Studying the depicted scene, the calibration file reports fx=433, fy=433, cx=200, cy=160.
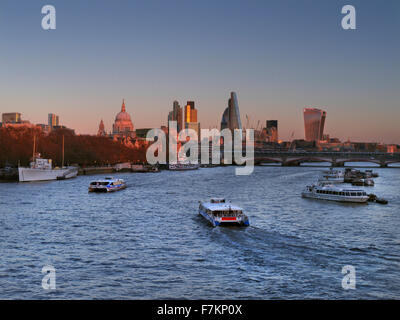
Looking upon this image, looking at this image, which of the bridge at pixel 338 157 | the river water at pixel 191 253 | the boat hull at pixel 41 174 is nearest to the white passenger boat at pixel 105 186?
the river water at pixel 191 253

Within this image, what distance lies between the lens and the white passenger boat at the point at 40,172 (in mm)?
81125

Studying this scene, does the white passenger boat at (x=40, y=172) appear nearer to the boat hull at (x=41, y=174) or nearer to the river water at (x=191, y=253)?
the boat hull at (x=41, y=174)

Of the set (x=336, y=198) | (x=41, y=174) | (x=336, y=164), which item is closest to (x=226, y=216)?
(x=336, y=198)

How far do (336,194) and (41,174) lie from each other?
57.2 meters

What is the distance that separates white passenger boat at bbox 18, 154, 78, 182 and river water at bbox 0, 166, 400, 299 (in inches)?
1501

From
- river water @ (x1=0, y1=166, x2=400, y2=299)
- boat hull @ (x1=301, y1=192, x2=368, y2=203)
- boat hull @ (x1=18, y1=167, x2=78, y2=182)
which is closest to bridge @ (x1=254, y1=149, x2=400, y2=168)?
boat hull @ (x1=18, y1=167, x2=78, y2=182)

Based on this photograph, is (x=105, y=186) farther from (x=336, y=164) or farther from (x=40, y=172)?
(x=336, y=164)

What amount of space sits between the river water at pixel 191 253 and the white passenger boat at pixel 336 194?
7.77 metres

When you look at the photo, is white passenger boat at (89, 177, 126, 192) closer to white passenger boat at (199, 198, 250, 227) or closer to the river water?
the river water

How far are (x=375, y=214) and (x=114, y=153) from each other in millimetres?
125226

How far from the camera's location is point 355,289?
19.0 m

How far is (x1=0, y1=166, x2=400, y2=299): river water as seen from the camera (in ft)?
61.4
